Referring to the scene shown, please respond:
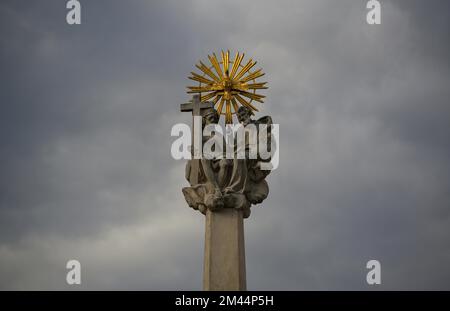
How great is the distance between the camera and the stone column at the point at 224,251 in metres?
→ 15.5

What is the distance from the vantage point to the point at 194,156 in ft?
54.1

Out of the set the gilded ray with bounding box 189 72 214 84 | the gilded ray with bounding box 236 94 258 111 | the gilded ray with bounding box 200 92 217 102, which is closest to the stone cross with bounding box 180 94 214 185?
the gilded ray with bounding box 200 92 217 102

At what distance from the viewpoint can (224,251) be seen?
15.8 metres

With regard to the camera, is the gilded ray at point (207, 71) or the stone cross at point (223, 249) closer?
the stone cross at point (223, 249)

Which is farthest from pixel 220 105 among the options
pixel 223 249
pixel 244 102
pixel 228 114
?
pixel 223 249

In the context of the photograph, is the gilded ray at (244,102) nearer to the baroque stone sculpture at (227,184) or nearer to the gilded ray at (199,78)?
the gilded ray at (199,78)

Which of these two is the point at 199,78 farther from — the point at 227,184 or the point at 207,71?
the point at 227,184

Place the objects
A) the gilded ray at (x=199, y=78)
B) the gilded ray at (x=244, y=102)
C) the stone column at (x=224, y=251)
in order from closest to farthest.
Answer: the stone column at (x=224, y=251), the gilded ray at (x=199, y=78), the gilded ray at (x=244, y=102)

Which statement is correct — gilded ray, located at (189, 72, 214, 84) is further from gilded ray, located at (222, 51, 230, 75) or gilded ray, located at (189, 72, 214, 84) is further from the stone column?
the stone column

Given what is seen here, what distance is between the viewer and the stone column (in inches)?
611

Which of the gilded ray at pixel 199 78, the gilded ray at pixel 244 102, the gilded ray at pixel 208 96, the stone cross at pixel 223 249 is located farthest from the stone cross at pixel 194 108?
the gilded ray at pixel 244 102
